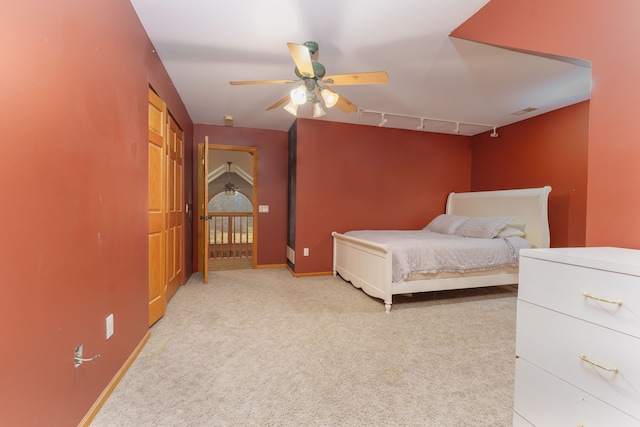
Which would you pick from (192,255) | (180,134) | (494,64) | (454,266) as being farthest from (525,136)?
(192,255)

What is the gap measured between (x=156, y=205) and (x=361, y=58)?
2246 millimetres

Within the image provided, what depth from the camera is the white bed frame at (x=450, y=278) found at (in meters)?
3.00

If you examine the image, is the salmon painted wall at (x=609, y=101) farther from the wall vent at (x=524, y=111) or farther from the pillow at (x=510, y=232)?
the wall vent at (x=524, y=111)

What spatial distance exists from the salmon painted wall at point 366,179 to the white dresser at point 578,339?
10.8 ft

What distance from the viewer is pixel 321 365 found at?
74.7 inches

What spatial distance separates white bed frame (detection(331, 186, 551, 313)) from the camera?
300cm

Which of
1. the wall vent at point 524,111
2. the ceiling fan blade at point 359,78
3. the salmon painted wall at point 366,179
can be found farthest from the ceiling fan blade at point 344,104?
the wall vent at point 524,111

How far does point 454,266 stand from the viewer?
312 centimetres

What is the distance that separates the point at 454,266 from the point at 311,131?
8.86 ft

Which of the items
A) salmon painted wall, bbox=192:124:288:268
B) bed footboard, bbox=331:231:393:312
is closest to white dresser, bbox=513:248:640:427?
bed footboard, bbox=331:231:393:312

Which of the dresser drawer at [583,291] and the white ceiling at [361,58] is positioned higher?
the white ceiling at [361,58]

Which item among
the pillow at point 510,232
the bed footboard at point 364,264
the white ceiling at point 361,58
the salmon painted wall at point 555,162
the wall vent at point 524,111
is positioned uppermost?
the white ceiling at point 361,58

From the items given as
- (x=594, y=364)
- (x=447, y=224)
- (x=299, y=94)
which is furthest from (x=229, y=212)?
(x=594, y=364)

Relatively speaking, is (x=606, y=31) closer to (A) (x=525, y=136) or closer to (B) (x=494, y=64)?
(B) (x=494, y=64)
